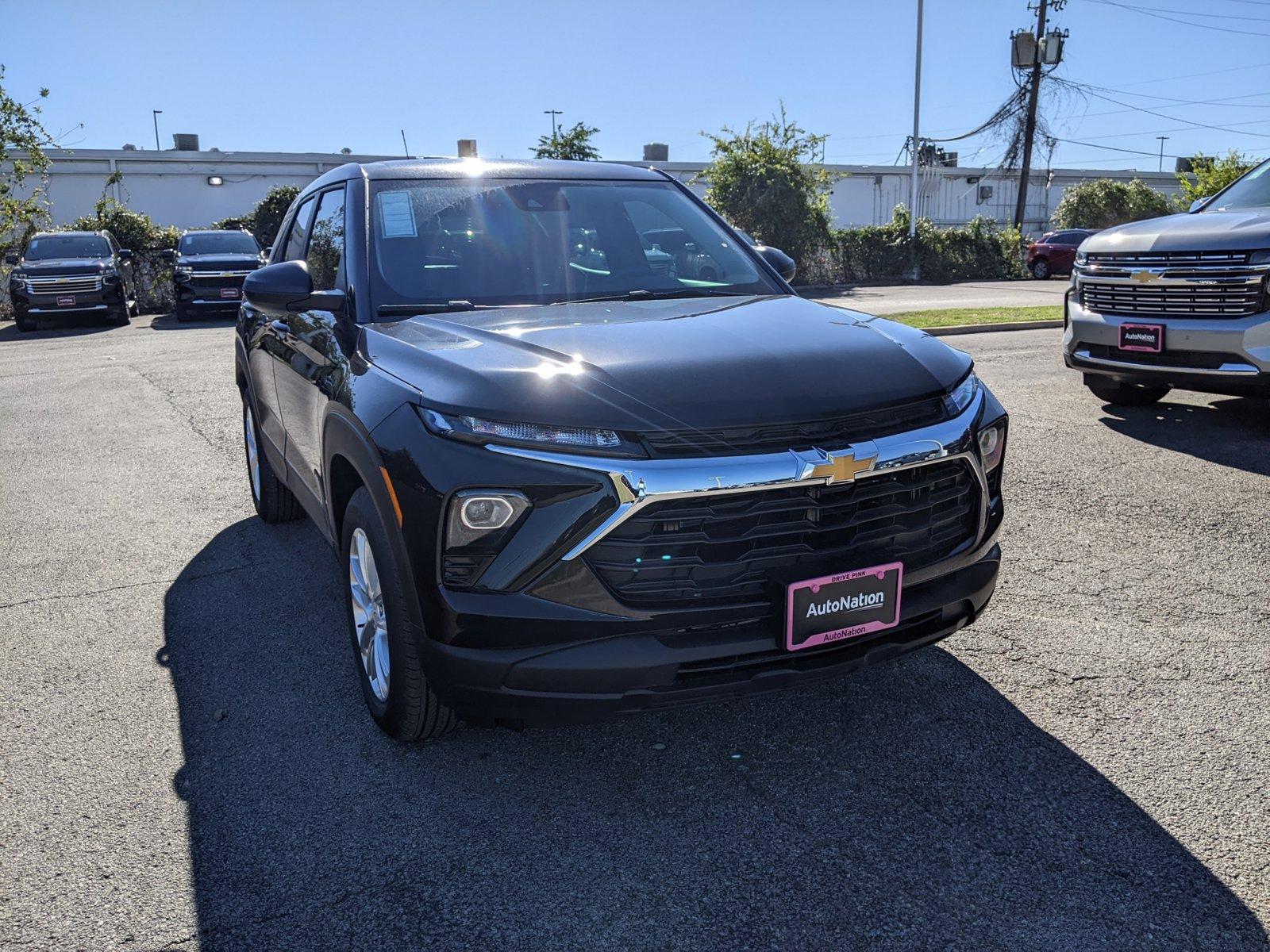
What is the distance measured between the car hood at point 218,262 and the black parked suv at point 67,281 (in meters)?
1.28

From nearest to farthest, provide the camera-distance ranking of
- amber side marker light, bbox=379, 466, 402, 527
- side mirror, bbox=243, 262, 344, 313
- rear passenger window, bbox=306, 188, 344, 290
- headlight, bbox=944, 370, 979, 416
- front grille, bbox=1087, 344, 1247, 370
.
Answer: amber side marker light, bbox=379, 466, 402, 527, headlight, bbox=944, 370, 979, 416, side mirror, bbox=243, 262, 344, 313, rear passenger window, bbox=306, 188, 344, 290, front grille, bbox=1087, 344, 1247, 370

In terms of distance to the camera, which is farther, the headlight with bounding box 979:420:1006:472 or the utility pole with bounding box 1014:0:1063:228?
the utility pole with bounding box 1014:0:1063:228

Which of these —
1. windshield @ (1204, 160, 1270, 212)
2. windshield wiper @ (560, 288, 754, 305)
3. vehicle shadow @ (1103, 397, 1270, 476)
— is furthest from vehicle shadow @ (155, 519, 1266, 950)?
windshield @ (1204, 160, 1270, 212)

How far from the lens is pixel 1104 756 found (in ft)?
10.1

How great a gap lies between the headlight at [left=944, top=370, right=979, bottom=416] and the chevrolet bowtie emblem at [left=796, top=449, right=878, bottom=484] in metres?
0.45

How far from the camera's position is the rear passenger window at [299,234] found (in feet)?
15.9

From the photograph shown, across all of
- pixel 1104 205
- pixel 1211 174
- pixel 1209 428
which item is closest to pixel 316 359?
pixel 1209 428

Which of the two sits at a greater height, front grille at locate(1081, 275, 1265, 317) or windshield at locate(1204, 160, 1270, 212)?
windshield at locate(1204, 160, 1270, 212)

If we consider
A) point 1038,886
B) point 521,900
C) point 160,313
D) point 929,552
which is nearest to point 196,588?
point 521,900

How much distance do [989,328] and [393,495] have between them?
1280 cm

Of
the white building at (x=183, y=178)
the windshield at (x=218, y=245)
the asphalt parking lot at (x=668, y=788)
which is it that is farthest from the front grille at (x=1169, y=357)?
the white building at (x=183, y=178)

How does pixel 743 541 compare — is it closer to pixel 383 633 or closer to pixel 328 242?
pixel 383 633

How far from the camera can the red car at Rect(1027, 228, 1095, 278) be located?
30.3 meters

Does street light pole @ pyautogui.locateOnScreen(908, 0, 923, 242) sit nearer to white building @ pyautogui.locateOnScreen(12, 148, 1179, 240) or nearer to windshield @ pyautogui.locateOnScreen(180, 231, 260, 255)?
white building @ pyautogui.locateOnScreen(12, 148, 1179, 240)
